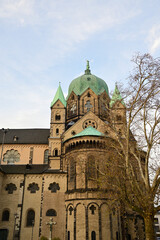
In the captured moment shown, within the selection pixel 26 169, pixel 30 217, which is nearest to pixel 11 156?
pixel 26 169

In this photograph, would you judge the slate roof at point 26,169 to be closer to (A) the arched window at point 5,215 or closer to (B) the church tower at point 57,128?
(B) the church tower at point 57,128

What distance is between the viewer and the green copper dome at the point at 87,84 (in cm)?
4659

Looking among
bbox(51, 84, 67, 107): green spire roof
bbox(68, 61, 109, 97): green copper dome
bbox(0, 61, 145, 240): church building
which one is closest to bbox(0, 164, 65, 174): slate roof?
bbox(0, 61, 145, 240): church building

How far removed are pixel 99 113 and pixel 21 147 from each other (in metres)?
16.3

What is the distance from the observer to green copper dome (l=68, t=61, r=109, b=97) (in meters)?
46.6

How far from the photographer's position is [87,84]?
47312 mm

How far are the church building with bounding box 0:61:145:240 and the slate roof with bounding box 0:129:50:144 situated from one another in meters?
0.20

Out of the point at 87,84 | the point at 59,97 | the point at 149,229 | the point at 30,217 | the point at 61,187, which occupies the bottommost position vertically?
the point at 149,229

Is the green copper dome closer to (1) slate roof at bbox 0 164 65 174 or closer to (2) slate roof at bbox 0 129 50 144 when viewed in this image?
(2) slate roof at bbox 0 129 50 144

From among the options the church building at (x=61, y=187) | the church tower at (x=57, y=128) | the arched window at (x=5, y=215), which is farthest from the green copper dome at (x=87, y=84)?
the arched window at (x=5, y=215)

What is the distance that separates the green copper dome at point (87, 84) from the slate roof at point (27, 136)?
10637 mm

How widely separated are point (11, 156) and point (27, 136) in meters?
5.19

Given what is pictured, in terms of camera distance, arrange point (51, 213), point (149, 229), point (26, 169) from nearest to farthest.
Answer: point (149, 229) < point (51, 213) < point (26, 169)

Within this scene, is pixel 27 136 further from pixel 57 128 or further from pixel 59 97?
pixel 59 97
